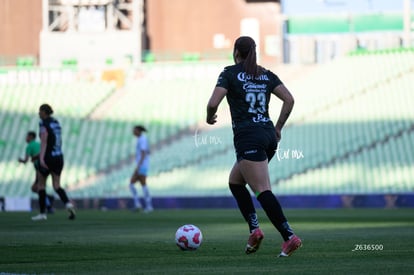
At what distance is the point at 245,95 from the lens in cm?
1084

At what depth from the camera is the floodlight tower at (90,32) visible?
154 ft

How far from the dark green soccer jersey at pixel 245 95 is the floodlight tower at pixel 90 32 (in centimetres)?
3521

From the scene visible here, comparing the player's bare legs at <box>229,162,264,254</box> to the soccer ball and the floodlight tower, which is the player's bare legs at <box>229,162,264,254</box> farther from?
the floodlight tower

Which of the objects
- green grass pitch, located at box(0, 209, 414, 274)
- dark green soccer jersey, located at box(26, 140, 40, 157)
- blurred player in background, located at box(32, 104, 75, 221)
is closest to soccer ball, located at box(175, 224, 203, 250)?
green grass pitch, located at box(0, 209, 414, 274)

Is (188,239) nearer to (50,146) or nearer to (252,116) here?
(252,116)

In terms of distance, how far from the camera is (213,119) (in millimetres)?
10664

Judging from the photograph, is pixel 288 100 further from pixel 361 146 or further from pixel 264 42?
pixel 264 42

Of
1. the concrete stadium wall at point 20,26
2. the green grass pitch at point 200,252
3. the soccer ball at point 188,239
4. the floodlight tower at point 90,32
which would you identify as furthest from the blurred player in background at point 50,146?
the concrete stadium wall at point 20,26

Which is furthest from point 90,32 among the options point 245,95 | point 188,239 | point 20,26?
point 245,95

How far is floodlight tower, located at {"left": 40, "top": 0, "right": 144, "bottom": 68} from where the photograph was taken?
4681cm

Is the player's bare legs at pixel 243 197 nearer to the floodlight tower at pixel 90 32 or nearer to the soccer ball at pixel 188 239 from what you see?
the soccer ball at pixel 188 239

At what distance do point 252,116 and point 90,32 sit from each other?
122ft

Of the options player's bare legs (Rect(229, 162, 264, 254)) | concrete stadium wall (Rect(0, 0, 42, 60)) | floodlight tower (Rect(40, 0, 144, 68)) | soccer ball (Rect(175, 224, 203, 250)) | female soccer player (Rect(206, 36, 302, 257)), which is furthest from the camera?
concrete stadium wall (Rect(0, 0, 42, 60))

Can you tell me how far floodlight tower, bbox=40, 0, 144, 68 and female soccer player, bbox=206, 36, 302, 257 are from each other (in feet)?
115
